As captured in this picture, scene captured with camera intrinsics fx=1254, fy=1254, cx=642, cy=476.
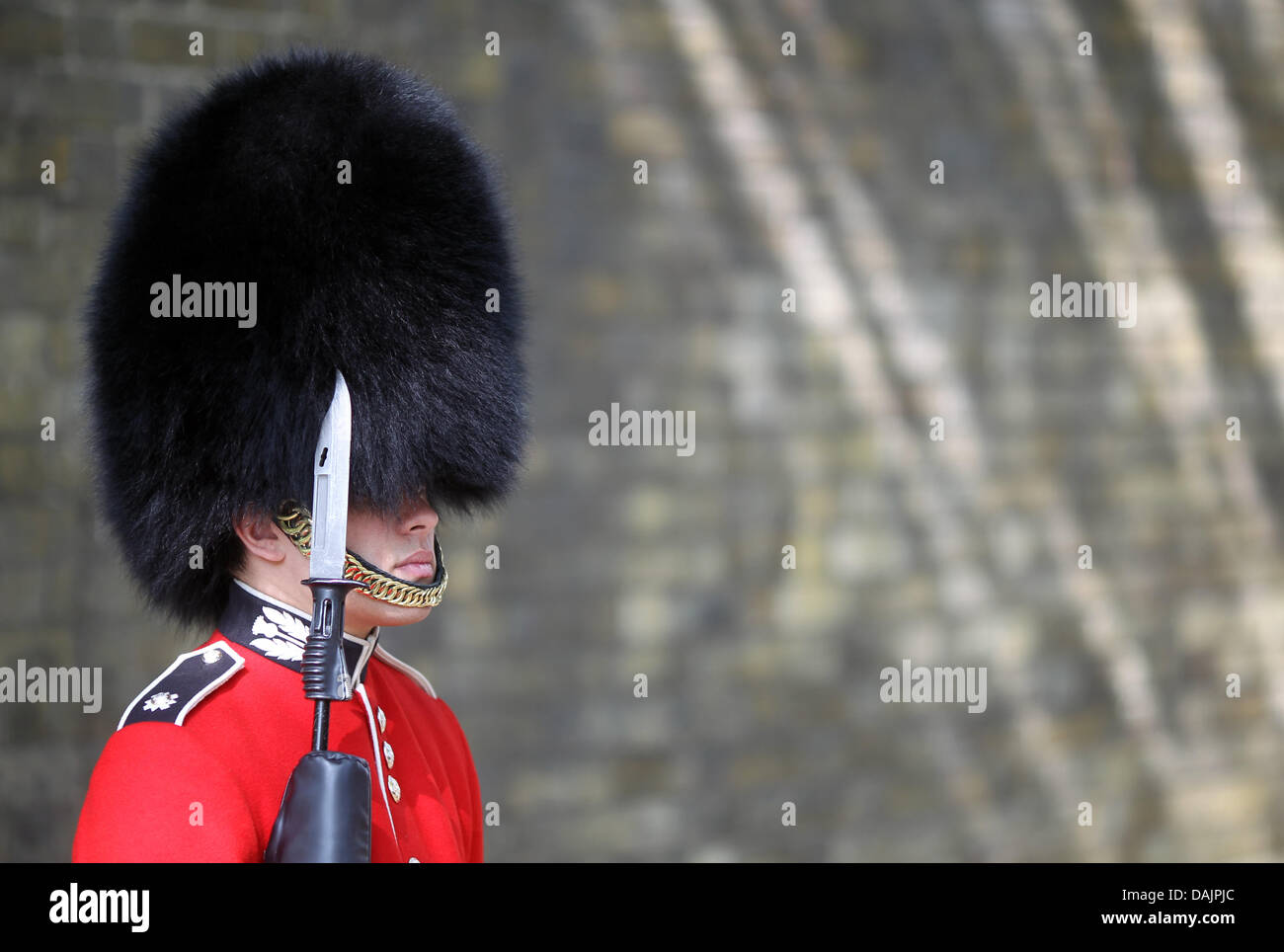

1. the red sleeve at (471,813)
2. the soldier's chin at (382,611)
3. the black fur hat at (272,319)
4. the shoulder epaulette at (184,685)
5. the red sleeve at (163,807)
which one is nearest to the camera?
the red sleeve at (163,807)

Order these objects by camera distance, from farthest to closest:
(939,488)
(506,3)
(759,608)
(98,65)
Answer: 1. (939,488)
2. (759,608)
3. (506,3)
4. (98,65)

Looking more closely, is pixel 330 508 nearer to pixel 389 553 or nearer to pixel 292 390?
pixel 389 553

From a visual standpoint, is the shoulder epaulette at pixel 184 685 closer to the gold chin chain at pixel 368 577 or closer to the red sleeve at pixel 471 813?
the gold chin chain at pixel 368 577

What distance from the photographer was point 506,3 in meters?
3.46

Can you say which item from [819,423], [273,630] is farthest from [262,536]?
[819,423]

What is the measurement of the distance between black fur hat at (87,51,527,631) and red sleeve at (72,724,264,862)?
317 millimetres

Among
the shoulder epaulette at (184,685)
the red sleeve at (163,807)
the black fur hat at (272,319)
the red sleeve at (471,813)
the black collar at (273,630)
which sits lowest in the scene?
the red sleeve at (471,813)

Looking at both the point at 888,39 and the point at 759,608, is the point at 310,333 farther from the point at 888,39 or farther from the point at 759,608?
the point at 888,39

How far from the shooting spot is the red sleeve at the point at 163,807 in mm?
1236

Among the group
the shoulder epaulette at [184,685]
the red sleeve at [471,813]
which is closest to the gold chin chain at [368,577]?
the shoulder epaulette at [184,685]

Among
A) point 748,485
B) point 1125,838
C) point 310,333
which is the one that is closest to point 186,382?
point 310,333

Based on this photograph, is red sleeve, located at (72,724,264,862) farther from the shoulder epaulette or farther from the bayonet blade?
the bayonet blade

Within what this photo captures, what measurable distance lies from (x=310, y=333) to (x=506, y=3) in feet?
7.19

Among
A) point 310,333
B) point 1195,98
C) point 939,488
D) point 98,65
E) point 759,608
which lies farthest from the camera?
point 1195,98
